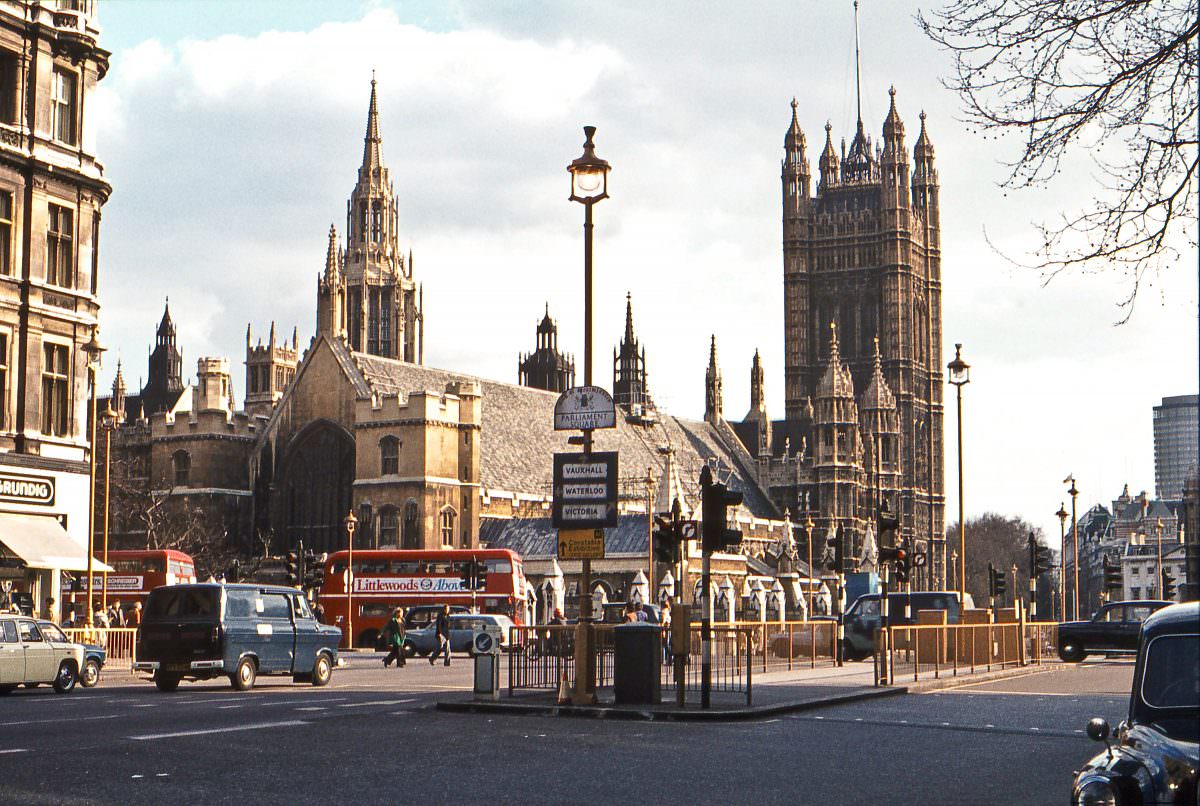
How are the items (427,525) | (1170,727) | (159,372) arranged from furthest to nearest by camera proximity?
(159,372)
(427,525)
(1170,727)

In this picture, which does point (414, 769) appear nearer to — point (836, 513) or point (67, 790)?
point (67, 790)

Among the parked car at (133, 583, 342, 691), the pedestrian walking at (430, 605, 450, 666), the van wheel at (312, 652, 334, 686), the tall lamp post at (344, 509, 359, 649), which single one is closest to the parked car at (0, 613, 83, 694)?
the parked car at (133, 583, 342, 691)

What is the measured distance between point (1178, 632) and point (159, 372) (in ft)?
493

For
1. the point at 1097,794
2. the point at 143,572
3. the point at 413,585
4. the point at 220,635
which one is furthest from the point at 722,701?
the point at 143,572

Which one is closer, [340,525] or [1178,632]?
[1178,632]

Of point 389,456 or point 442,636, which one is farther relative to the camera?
point 389,456

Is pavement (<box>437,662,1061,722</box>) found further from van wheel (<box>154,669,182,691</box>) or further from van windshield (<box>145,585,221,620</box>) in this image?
van wheel (<box>154,669,182,691</box>)

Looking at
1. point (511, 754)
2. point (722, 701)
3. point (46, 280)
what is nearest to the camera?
point (511, 754)

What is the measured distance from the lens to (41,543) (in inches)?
1469

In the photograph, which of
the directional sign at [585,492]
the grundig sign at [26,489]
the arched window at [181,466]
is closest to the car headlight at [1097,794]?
the directional sign at [585,492]

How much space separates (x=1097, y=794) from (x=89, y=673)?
24506 millimetres

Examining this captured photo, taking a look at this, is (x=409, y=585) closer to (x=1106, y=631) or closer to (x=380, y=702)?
(x=1106, y=631)

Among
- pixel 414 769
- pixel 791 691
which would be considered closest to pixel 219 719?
pixel 414 769

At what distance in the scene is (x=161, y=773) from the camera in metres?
13.2
